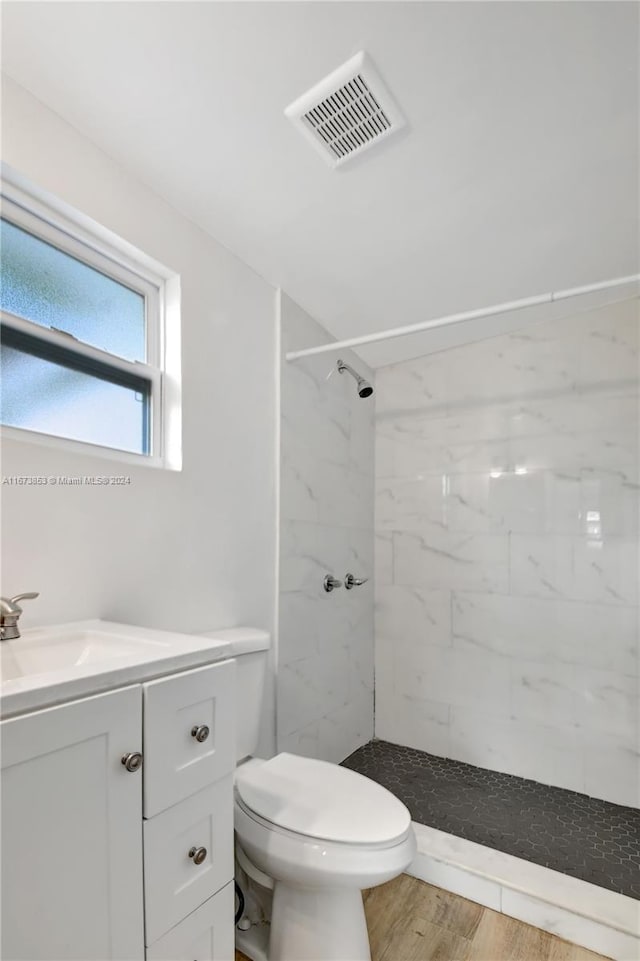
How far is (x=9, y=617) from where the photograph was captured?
43.1 inches

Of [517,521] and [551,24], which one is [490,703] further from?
[551,24]

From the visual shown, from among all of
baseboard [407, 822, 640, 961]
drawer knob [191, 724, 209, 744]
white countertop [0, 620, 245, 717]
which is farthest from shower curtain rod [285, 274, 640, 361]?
baseboard [407, 822, 640, 961]

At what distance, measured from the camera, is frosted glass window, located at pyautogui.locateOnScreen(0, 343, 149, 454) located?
131cm

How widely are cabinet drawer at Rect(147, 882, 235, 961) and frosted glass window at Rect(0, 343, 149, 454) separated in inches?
45.3

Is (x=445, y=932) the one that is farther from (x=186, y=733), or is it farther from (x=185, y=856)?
(x=186, y=733)

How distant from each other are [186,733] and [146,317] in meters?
1.29

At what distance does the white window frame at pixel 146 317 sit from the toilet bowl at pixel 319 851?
103cm

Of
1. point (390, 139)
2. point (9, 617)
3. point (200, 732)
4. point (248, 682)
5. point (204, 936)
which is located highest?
point (390, 139)

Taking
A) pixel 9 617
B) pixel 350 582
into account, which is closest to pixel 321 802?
pixel 9 617

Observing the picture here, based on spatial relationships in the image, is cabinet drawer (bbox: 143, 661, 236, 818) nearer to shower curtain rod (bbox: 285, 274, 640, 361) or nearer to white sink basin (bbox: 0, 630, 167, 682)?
white sink basin (bbox: 0, 630, 167, 682)

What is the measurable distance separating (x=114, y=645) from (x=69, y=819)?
1.34ft

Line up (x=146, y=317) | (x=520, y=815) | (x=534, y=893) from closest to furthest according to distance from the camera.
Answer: (x=534, y=893) → (x=146, y=317) → (x=520, y=815)

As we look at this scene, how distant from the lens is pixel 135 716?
2.92 feet

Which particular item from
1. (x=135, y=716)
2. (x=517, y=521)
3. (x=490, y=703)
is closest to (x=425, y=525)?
(x=517, y=521)
